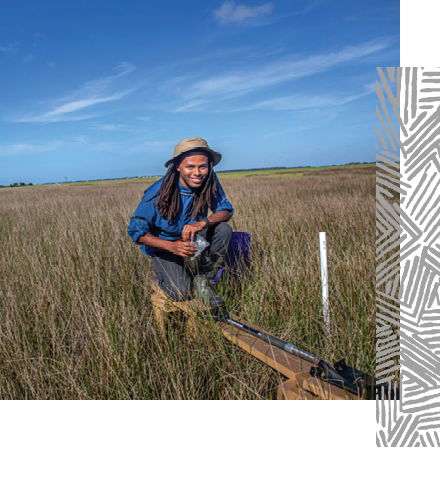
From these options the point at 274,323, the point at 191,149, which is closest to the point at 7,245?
the point at 191,149

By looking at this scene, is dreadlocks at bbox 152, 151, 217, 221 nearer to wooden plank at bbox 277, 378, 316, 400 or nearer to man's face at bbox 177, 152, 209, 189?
man's face at bbox 177, 152, 209, 189

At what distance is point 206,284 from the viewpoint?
7.22ft

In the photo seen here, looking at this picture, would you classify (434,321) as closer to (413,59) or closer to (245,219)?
(413,59)

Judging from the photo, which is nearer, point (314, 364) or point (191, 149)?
point (314, 364)

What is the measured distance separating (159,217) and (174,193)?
0.64ft

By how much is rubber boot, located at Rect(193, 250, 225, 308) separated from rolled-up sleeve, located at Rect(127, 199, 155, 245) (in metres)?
0.44

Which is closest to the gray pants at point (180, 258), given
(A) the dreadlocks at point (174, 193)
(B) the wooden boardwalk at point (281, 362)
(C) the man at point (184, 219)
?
(C) the man at point (184, 219)

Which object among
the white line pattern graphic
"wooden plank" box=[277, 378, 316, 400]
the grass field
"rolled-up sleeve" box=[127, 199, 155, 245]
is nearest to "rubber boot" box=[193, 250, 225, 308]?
the grass field

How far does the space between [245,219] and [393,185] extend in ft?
11.3

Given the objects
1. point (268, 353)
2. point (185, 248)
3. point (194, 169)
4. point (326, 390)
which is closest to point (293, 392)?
point (326, 390)

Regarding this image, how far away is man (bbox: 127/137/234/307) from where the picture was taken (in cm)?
206

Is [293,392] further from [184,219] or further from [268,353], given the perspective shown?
[184,219]
